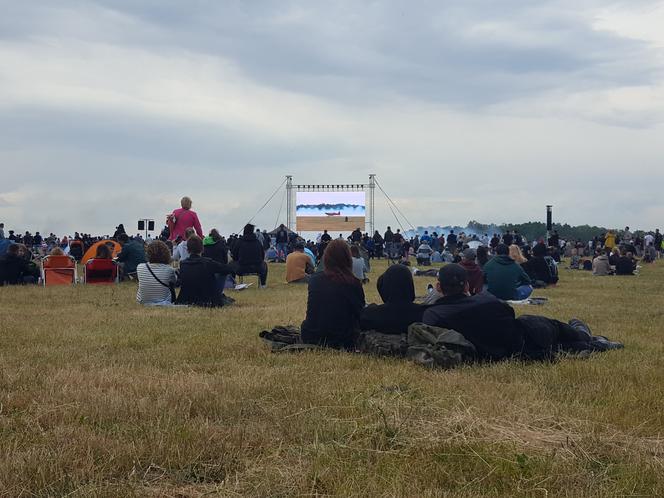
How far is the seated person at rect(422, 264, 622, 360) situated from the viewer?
24.9ft

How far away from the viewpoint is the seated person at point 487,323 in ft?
24.9

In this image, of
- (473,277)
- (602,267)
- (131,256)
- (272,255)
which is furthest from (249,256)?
(272,255)

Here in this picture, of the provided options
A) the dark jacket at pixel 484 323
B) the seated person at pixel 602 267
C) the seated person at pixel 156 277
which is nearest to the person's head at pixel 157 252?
the seated person at pixel 156 277

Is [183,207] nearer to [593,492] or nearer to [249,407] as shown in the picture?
[249,407]

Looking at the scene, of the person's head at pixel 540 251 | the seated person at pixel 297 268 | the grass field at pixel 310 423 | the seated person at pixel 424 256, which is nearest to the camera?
the grass field at pixel 310 423

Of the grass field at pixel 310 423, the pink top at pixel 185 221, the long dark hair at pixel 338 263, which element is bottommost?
the grass field at pixel 310 423

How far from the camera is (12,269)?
1883 cm

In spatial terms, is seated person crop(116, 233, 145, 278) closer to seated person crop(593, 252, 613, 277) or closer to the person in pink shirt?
the person in pink shirt

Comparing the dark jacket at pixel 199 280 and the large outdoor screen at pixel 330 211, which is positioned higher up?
the large outdoor screen at pixel 330 211

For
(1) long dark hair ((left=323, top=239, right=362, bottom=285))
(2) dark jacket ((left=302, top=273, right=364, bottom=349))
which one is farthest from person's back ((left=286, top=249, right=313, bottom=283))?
(2) dark jacket ((left=302, top=273, right=364, bottom=349))

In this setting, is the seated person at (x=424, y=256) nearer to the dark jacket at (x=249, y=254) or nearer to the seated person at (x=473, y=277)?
the dark jacket at (x=249, y=254)

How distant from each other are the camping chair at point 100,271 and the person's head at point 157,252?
22.1ft

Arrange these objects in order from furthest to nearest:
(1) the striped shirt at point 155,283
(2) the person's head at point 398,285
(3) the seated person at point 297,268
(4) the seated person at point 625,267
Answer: (4) the seated person at point 625,267 → (3) the seated person at point 297,268 → (1) the striped shirt at point 155,283 → (2) the person's head at point 398,285

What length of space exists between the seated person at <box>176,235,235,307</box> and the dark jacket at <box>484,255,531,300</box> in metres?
5.50
